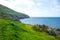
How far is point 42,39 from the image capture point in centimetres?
3120

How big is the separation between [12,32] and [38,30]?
342 inches

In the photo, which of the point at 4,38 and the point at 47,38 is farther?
the point at 47,38

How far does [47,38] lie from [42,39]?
5.54ft

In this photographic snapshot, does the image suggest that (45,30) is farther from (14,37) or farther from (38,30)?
(14,37)

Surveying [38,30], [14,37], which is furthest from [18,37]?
[38,30]

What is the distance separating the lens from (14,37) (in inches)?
1156

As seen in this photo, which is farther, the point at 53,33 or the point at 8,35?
the point at 53,33

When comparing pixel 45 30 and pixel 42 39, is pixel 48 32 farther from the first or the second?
pixel 42 39

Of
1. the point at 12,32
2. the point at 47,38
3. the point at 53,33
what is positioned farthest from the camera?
the point at 53,33

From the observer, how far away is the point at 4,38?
2856 centimetres

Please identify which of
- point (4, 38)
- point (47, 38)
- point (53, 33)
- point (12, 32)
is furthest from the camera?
point (53, 33)

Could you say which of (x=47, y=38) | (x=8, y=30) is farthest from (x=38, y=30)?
(x=8, y=30)

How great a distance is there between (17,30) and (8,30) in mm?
1832

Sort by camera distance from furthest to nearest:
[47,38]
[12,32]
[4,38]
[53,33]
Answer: [53,33] → [47,38] → [12,32] → [4,38]
